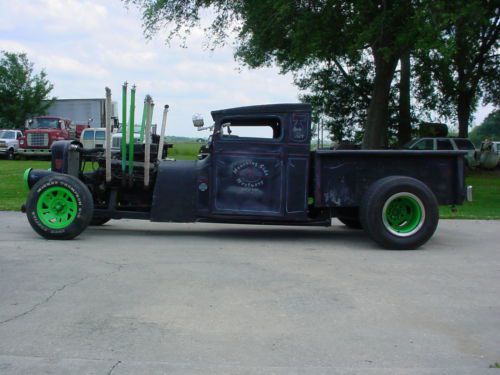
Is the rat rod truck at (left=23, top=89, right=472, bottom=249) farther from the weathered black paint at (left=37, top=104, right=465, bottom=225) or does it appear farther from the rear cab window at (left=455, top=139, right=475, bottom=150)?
the rear cab window at (left=455, top=139, right=475, bottom=150)

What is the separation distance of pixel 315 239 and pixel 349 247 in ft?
2.65

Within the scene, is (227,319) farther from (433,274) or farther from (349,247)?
(349,247)

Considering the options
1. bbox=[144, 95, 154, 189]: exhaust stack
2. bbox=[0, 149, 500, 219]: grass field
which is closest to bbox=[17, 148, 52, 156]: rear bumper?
bbox=[0, 149, 500, 219]: grass field

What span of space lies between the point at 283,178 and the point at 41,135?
28.7 metres

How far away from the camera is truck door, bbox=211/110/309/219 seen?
28.9ft

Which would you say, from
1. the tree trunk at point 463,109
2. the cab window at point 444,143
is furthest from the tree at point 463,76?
the cab window at point 444,143

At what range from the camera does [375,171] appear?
896 centimetres

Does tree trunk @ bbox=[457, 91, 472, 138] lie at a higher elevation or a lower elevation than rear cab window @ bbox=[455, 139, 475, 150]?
higher

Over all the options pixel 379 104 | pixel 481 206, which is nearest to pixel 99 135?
pixel 379 104

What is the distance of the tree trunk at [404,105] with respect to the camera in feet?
97.9

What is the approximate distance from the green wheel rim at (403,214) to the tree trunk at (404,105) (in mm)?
21631

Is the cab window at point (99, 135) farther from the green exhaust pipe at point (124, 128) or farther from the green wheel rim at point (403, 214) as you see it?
the green wheel rim at point (403, 214)

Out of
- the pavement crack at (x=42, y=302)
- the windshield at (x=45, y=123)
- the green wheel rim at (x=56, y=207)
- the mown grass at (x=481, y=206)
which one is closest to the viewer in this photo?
the pavement crack at (x=42, y=302)

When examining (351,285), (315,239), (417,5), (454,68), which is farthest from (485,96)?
(351,285)
